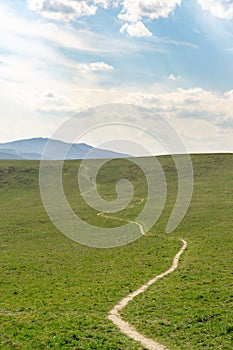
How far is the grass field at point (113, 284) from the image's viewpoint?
20.0 m

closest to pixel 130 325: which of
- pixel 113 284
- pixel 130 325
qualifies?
pixel 130 325

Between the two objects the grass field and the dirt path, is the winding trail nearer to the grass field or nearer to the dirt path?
the dirt path

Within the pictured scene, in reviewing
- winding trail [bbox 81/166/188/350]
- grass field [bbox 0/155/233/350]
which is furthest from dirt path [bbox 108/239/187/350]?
grass field [bbox 0/155/233/350]

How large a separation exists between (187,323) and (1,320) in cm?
1119

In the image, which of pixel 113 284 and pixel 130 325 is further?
pixel 113 284

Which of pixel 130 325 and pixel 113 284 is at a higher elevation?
pixel 130 325

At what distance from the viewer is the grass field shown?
20.0 meters

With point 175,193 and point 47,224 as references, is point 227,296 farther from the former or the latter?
point 175,193

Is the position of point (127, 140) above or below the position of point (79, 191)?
above

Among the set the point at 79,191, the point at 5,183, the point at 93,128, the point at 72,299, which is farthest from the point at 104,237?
the point at 5,183

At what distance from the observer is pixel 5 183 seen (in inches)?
4656

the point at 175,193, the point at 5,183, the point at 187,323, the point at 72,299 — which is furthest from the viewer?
the point at 5,183

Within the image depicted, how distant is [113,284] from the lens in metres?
32.2

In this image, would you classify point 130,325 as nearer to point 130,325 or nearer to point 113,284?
point 130,325
